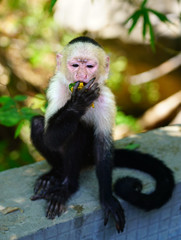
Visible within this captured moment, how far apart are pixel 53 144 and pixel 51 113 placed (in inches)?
10.1

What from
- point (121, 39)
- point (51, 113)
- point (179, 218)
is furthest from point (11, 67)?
point (179, 218)

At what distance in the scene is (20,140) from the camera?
5.94 metres

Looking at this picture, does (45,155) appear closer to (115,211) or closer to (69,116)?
(69,116)

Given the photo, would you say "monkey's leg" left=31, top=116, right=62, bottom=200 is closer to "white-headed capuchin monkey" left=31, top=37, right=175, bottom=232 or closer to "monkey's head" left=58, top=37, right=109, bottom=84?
"white-headed capuchin monkey" left=31, top=37, right=175, bottom=232

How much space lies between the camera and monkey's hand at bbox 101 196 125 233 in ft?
8.25

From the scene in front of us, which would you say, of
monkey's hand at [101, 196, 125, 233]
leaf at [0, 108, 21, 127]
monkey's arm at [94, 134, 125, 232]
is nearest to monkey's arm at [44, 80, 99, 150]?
monkey's arm at [94, 134, 125, 232]

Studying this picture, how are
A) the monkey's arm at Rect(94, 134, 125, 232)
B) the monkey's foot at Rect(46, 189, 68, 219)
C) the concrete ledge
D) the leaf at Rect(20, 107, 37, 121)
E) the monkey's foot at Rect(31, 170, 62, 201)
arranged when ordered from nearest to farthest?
1. the concrete ledge
2. the monkey's foot at Rect(46, 189, 68, 219)
3. the monkey's arm at Rect(94, 134, 125, 232)
4. the monkey's foot at Rect(31, 170, 62, 201)
5. the leaf at Rect(20, 107, 37, 121)

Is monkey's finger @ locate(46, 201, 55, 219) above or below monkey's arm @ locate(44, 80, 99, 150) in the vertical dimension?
below

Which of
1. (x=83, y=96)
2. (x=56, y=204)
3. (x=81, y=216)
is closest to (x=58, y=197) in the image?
(x=56, y=204)

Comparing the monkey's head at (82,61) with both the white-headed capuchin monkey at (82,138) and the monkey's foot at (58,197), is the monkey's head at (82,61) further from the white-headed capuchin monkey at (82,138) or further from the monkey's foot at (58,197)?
the monkey's foot at (58,197)

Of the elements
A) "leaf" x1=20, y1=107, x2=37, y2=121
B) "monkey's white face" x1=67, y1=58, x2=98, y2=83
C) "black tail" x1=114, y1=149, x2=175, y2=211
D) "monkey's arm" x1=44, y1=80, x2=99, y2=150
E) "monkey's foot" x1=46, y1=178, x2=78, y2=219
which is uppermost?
"monkey's white face" x1=67, y1=58, x2=98, y2=83

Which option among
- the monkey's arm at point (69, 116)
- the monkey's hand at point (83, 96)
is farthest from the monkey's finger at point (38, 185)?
the monkey's hand at point (83, 96)

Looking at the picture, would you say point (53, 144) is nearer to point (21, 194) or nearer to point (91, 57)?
point (21, 194)

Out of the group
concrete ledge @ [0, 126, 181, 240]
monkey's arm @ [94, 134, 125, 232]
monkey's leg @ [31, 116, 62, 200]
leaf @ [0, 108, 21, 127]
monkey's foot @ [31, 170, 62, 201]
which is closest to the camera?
concrete ledge @ [0, 126, 181, 240]
